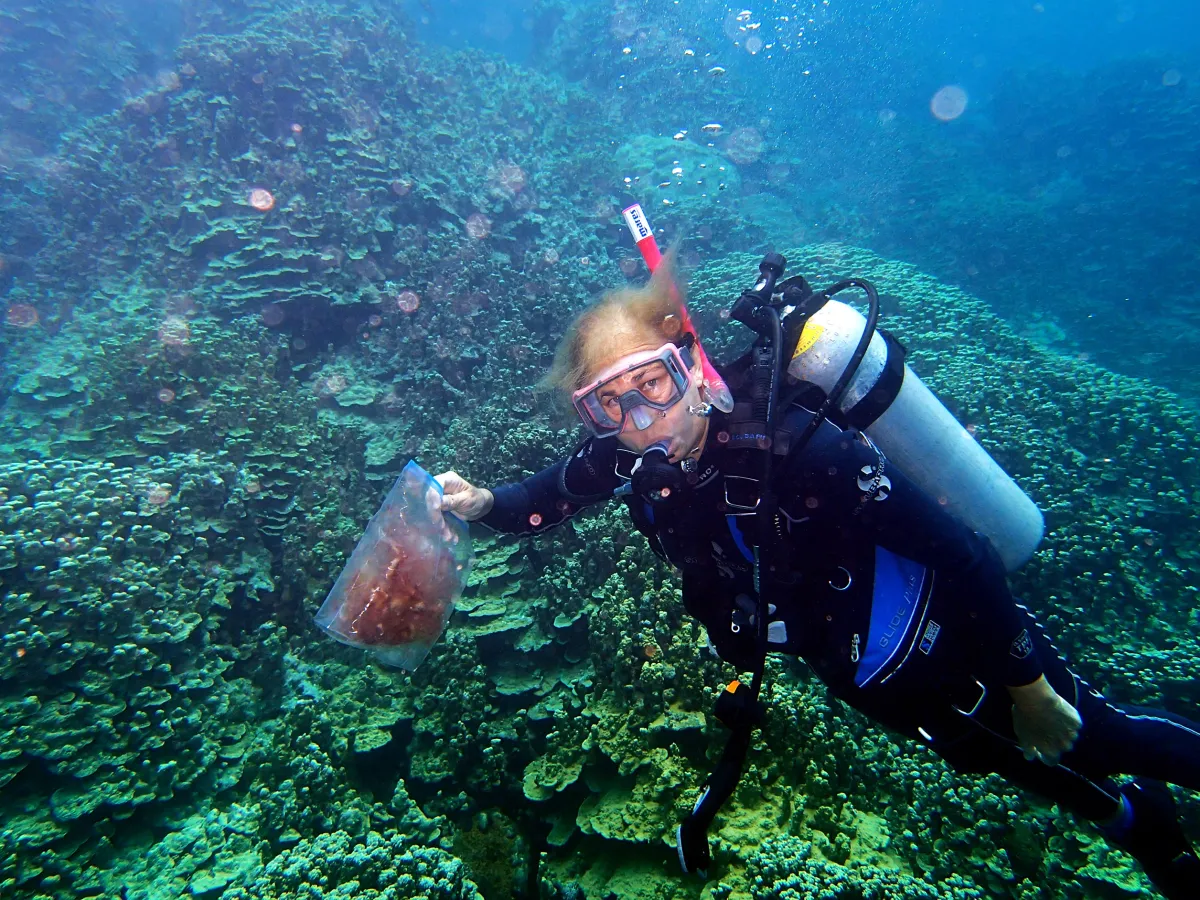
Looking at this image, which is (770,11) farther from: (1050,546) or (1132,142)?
(1050,546)

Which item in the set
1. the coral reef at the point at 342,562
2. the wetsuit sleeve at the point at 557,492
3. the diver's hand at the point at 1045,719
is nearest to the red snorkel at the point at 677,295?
the wetsuit sleeve at the point at 557,492

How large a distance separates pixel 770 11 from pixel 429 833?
1912 inches

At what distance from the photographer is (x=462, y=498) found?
9.18 ft

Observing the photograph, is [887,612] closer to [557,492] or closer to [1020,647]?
[1020,647]

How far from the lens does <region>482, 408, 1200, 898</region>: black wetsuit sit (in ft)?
6.95

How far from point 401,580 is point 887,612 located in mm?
2232

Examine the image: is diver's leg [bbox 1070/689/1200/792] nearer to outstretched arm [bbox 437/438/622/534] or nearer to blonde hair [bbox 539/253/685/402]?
outstretched arm [bbox 437/438/622/534]

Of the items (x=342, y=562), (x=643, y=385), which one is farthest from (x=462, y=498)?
(x=342, y=562)

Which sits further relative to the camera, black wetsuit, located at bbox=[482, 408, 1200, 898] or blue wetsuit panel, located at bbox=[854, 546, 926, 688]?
blue wetsuit panel, located at bbox=[854, 546, 926, 688]

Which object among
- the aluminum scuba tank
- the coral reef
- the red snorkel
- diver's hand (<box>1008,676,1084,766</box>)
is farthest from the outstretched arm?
diver's hand (<box>1008,676,1084,766</box>)

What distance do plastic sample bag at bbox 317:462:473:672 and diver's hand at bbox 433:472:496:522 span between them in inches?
2.4

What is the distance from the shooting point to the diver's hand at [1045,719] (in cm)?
216

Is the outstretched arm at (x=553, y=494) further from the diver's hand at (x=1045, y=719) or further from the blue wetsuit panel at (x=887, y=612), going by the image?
the diver's hand at (x=1045, y=719)

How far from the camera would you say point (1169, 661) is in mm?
4406
